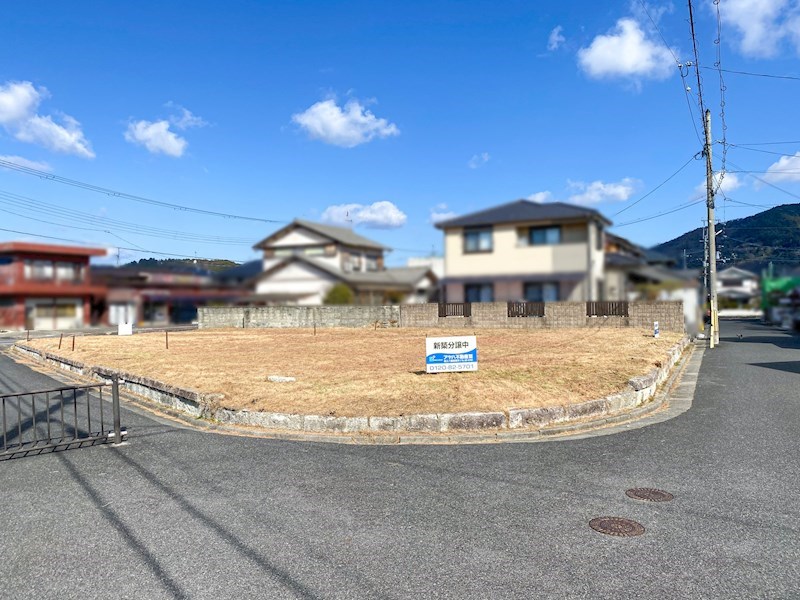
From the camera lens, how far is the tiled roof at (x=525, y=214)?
8.35 metres

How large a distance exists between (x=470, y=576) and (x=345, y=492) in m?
2.06

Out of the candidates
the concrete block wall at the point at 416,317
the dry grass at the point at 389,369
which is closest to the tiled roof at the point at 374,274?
the dry grass at the point at 389,369

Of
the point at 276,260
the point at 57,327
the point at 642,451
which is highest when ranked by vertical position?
the point at 276,260

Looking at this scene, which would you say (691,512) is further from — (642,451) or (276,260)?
(276,260)

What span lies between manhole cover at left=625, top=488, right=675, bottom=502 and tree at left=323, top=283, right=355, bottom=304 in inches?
275

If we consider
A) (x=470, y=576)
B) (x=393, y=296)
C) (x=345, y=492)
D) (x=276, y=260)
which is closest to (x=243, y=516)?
(x=345, y=492)

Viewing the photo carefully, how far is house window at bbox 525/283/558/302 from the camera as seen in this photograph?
8.25 meters

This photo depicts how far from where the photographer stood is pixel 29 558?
159 inches

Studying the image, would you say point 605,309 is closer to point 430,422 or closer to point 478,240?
point 478,240

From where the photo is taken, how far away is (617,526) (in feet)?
14.7

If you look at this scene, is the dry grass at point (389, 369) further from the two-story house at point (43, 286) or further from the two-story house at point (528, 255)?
the two-story house at point (43, 286)

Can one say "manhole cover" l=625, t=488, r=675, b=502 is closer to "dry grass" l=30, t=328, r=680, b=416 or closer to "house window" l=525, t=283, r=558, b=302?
"dry grass" l=30, t=328, r=680, b=416

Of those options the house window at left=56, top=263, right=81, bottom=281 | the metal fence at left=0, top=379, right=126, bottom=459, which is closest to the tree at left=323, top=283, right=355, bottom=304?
the metal fence at left=0, top=379, right=126, bottom=459

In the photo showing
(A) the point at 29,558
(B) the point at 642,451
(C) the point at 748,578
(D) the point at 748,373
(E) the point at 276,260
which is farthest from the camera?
(D) the point at 748,373
